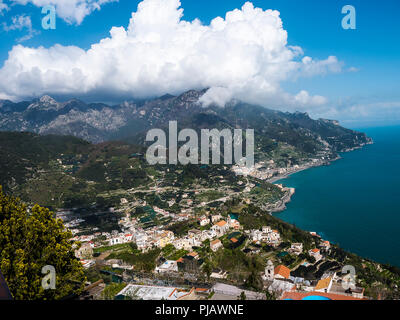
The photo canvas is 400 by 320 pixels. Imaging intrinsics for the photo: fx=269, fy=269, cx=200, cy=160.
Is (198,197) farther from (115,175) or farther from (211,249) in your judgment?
(211,249)

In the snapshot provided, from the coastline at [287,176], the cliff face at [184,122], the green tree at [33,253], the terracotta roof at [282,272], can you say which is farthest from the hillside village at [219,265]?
the cliff face at [184,122]

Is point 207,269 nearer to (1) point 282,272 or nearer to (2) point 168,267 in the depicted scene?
(2) point 168,267

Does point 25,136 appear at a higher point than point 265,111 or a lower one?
lower

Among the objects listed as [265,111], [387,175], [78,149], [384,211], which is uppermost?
[265,111]

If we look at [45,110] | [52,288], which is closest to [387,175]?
[52,288]
